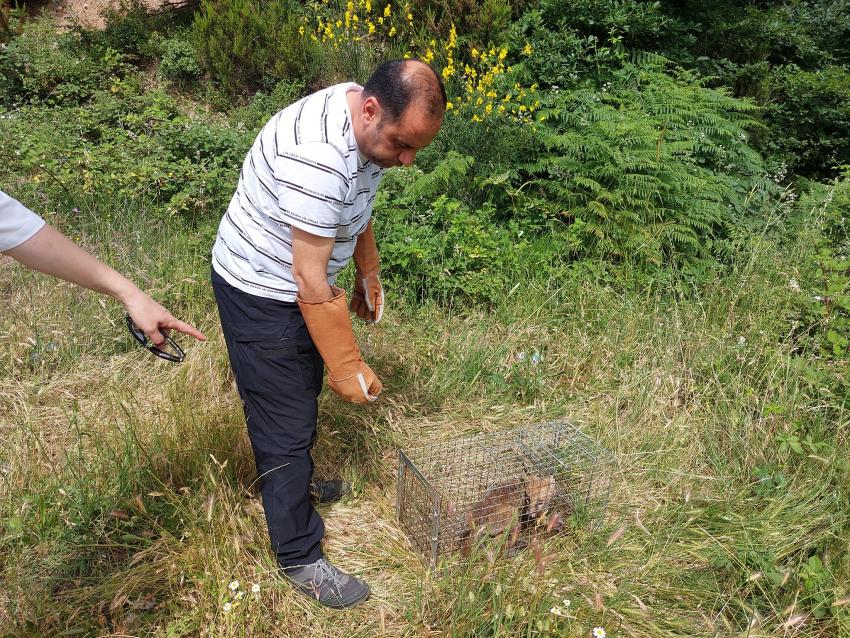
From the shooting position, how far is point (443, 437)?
10.7 ft

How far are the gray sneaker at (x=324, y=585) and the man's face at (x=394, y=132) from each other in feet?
4.97

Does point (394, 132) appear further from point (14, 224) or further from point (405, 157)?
point (14, 224)

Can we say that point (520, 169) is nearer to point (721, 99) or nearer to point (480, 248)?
point (480, 248)

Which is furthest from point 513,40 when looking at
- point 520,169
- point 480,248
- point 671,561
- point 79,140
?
point 671,561

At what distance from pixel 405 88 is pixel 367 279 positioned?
110 centimetres

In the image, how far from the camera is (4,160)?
5070mm

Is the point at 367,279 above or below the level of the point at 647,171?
below

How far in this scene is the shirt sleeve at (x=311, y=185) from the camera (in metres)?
1.89

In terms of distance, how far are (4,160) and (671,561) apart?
546 cm

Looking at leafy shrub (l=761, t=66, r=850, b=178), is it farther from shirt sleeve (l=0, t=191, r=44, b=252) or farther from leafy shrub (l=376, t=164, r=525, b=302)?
shirt sleeve (l=0, t=191, r=44, b=252)

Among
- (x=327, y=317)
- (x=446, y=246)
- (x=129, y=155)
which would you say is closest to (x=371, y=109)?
(x=327, y=317)

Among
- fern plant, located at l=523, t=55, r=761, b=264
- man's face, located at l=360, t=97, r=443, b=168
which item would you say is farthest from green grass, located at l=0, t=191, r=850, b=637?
man's face, located at l=360, t=97, r=443, b=168

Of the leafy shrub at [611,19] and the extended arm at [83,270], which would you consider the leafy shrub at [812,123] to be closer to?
the leafy shrub at [611,19]

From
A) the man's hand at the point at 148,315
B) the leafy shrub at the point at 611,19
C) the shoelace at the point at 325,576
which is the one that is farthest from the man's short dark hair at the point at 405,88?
the leafy shrub at the point at 611,19
